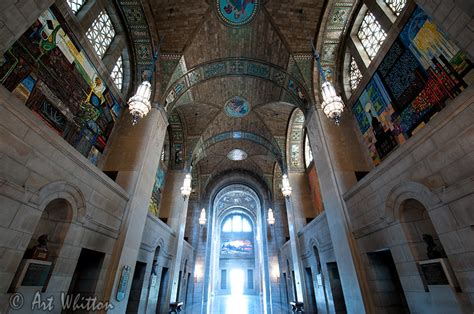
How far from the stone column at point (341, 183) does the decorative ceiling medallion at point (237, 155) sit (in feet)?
28.7

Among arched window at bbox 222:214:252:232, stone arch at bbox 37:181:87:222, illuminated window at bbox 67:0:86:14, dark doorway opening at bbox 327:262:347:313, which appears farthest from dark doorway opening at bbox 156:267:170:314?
arched window at bbox 222:214:252:232

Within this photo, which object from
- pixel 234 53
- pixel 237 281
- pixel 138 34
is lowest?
pixel 237 281

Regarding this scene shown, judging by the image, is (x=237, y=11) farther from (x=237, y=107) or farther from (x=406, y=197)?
(x=406, y=197)

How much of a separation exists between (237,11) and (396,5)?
4912 millimetres

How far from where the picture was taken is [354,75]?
7.25m

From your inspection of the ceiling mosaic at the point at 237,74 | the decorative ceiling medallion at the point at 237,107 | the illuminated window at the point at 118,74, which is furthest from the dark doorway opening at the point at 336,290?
the illuminated window at the point at 118,74

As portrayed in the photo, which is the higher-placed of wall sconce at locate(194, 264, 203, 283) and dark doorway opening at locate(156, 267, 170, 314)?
wall sconce at locate(194, 264, 203, 283)

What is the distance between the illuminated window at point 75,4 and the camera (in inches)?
214

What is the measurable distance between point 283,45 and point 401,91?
4.71 metres

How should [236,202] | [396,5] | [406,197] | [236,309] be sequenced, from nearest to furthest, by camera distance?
[406,197] < [396,5] < [236,309] < [236,202]

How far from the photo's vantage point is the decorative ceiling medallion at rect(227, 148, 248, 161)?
16.5 metres

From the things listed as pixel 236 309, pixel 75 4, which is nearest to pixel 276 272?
pixel 236 309

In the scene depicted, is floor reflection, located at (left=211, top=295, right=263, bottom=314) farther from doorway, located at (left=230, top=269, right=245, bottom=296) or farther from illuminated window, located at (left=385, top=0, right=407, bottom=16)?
illuminated window, located at (left=385, top=0, right=407, bottom=16)

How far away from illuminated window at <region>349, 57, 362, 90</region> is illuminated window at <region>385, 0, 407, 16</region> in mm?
1722
